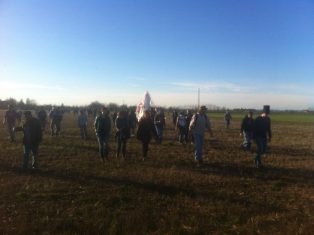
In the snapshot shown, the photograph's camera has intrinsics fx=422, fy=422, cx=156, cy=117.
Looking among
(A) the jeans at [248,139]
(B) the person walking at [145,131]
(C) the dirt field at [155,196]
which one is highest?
(B) the person walking at [145,131]

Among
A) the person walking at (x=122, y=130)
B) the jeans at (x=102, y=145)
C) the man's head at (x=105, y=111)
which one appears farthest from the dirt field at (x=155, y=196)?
the man's head at (x=105, y=111)

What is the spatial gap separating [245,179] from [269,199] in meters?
2.40

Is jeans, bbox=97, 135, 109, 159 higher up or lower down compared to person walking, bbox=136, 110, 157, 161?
lower down

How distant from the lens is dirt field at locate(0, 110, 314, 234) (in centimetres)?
769

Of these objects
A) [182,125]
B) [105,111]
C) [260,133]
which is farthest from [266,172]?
[182,125]

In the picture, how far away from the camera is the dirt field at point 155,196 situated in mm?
7691

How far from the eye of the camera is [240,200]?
9.66m

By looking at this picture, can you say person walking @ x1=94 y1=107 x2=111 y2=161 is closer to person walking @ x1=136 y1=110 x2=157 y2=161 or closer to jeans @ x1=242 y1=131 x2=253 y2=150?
person walking @ x1=136 y1=110 x2=157 y2=161

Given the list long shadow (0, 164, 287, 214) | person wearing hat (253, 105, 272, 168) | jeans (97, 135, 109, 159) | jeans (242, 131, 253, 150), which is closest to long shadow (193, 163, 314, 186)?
person wearing hat (253, 105, 272, 168)

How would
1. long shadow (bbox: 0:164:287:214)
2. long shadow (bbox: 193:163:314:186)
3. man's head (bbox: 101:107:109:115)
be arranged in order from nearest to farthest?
long shadow (bbox: 0:164:287:214) < long shadow (bbox: 193:163:314:186) < man's head (bbox: 101:107:109:115)

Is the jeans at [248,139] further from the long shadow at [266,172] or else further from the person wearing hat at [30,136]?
the person wearing hat at [30,136]

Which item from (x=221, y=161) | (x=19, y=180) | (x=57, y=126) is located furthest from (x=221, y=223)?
(x=57, y=126)

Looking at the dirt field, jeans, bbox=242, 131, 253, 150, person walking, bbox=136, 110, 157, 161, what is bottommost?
the dirt field

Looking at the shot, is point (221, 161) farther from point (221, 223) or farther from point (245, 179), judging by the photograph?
point (221, 223)
